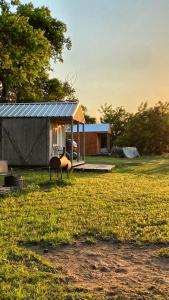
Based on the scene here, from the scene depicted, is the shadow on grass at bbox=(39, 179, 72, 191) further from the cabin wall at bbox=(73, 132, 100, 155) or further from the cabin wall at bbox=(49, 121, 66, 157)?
the cabin wall at bbox=(73, 132, 100, 155)

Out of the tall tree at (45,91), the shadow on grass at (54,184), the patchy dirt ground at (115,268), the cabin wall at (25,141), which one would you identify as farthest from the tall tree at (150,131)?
the patchy dirt ground at (115,268)

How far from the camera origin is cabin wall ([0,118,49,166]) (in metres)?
21.9

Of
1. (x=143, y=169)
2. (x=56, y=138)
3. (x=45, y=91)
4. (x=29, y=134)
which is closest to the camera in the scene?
(x=29, y=134)

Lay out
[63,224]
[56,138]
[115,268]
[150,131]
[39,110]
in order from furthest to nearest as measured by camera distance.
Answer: [150,131] < [56,138] < [39,110] < [63,224] < [115,268]

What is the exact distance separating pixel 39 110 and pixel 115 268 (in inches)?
678

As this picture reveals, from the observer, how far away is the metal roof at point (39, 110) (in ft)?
70.9

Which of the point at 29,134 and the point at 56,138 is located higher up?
the point at 29,134

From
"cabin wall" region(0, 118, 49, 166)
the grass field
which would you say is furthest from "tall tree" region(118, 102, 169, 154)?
the grass field

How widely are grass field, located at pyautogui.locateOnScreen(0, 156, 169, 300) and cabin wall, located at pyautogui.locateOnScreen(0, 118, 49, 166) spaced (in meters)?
7.28

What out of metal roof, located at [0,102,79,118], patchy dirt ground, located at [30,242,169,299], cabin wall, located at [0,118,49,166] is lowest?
patchy dirt ground, located at [30,242,169,299]

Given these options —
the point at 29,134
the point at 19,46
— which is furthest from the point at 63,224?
the point at 29,134

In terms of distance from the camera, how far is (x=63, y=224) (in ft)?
27.4

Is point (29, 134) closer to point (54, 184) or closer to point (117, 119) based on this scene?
point (54, 184)

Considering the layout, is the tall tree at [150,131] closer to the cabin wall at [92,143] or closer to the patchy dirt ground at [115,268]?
the cabin wall at [92,143]
